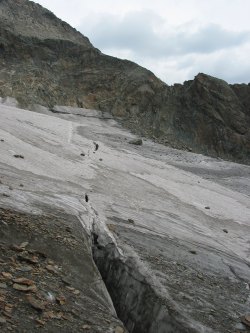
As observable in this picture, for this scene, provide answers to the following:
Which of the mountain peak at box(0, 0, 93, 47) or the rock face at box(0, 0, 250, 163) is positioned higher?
the mountain peak at box(0, 0, 93, 47)

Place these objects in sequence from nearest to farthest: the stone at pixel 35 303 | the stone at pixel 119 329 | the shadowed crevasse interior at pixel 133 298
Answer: the stone at pixel 35 303 < the stone at pixel 119 329 < the shadowed crevasse interior at pixel 133 298

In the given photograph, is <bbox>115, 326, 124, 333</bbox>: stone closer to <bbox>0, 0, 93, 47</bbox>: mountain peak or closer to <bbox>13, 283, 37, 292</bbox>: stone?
<bbox>13, 283, 37, 292</bbox>: stone

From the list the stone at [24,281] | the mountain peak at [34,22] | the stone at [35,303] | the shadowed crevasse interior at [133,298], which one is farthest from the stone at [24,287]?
the mountain peak at [34,22]

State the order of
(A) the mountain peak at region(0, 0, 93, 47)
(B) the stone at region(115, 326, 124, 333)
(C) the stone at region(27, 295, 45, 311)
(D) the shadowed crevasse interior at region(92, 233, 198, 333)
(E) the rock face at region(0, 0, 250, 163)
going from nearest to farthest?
(C) the stone at region(27, 295, 45, 311) < (B) the stone at region(115, 326, 124, 333) < (D) the shadowed crevasse interior at region(92, 233, 198, 333) < (E) the rock face at region(0, 0, 250, 163) < (A) the mountain peak at region(0, 0, 93, 47)

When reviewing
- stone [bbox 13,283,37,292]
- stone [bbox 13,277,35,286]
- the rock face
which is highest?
the rock face

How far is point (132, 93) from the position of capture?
178 feet

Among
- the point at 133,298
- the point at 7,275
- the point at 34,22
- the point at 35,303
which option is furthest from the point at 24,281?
the point at 34,22

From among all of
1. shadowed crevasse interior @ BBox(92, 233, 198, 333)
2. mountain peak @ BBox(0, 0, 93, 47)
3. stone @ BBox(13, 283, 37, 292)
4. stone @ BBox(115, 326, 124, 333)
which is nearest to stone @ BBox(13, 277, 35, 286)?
stone @ BBox(13, 283, 37, 292)

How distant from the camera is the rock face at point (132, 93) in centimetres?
5075

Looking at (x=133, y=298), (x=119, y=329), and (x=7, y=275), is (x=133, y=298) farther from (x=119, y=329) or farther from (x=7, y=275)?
(x=7, y=275)

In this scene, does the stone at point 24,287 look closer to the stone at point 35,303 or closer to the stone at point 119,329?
the stone at point 35,303

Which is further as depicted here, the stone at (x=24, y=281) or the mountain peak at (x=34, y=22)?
the mountain peak at (x=34, y=22)

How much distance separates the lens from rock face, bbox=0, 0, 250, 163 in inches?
1998

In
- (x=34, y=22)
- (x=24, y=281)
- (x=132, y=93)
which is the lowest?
(x=24, y=281)
